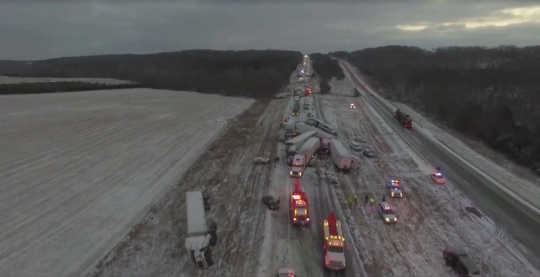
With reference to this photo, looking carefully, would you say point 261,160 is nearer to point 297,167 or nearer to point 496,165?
point 297,167

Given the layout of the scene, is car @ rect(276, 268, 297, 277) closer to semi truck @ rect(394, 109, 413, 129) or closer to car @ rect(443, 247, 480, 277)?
car @ rect(443, 247, 480, 277)

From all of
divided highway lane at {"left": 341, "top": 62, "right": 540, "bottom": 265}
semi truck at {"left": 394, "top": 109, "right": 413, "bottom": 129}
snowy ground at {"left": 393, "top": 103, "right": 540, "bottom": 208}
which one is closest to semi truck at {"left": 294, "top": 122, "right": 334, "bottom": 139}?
divided highway lane at {"left": 341, "top": 62, "right": 540, "bottom": 265}

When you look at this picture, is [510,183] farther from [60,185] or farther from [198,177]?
[60,185]

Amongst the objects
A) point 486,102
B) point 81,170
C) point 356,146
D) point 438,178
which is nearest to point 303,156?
point 356,146

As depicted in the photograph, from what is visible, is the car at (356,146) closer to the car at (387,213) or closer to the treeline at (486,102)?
the car at (387,213)

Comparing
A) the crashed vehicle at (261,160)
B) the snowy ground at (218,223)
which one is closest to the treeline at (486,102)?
the crashed vehicle at (261,160)

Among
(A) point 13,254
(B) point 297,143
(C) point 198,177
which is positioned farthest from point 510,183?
(A) point 13,254
